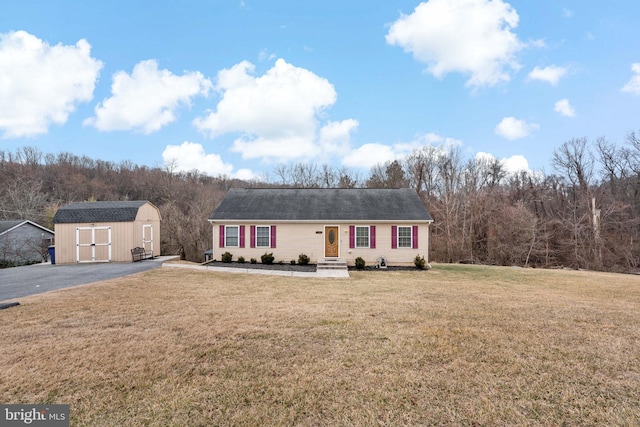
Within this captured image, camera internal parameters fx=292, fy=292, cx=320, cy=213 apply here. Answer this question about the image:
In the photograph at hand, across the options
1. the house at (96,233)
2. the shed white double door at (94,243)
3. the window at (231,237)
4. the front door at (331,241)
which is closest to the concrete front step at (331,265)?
the front door at (331,241)

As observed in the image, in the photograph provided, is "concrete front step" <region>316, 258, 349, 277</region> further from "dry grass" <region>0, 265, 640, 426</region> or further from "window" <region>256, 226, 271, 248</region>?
"dry grass" <region>0, 265, 640, 426</region>

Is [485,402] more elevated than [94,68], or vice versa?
[94,68]

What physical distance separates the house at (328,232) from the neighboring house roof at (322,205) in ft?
0.17

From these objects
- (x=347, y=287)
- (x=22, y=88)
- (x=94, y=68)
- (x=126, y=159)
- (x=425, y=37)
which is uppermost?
(x=126, y=159)

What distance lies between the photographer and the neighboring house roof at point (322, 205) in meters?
15.9

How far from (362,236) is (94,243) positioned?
50.9 ft

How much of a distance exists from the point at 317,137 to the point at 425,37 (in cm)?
1526

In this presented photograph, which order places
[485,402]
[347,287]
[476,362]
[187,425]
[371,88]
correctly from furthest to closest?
1. [371,88]
2. [347,287]
3. [476,362]
4. [485,402]
5. [187,425]

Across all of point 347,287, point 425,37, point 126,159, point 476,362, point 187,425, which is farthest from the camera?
point 126,159

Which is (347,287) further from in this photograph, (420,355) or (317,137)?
(317,137)

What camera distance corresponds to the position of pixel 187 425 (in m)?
2.72

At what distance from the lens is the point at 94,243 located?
55.8 feet

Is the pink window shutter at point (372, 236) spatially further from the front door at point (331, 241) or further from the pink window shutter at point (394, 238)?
the front door at point (331, 241)

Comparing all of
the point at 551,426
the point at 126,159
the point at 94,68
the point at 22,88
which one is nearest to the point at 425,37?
the point at 551,426
